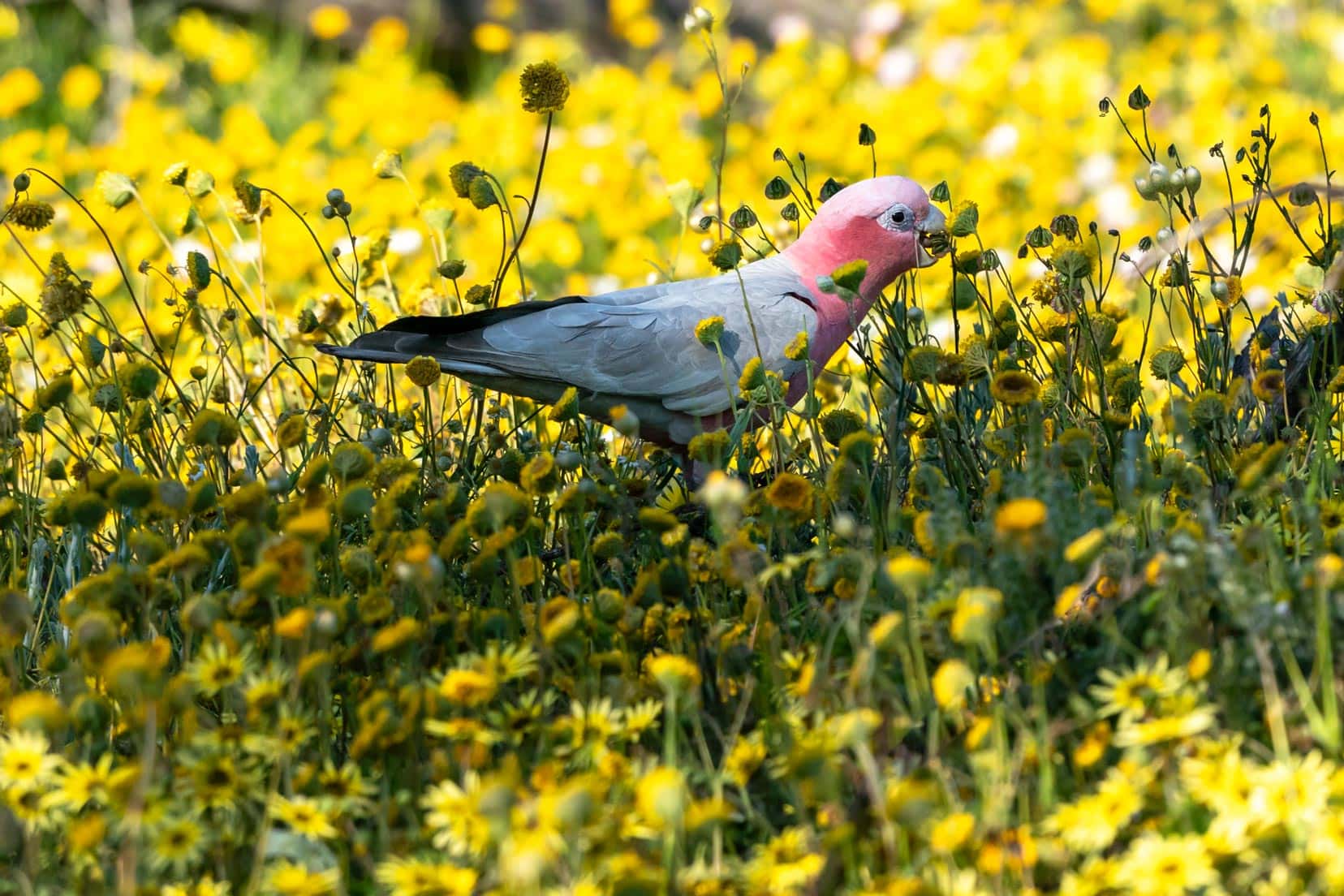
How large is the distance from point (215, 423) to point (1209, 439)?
125cm

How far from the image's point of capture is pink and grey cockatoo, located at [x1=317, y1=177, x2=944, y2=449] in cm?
237

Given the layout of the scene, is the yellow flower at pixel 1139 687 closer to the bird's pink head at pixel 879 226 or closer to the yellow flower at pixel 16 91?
the bird's pink head at pixel 879 226

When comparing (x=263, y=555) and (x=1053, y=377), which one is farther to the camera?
(x=1053, y=377)

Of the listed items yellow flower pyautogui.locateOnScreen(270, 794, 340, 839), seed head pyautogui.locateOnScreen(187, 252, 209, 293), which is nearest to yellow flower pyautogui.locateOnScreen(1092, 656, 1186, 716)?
yellow flower pyautogui.locateOnScreen(270, 794, 340, 839)

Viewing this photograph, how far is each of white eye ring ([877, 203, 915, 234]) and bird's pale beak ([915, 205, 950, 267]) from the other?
2cm

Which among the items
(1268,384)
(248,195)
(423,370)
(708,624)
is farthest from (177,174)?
(1268,384)

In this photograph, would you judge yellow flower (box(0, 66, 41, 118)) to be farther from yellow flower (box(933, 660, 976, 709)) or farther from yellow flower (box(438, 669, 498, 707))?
yellow flower (box(933, 660, 976, 709))

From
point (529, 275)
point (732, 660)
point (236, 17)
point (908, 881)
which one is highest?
Result: point (236, 17)

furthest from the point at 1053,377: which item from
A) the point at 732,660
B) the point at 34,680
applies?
the point at 34,680

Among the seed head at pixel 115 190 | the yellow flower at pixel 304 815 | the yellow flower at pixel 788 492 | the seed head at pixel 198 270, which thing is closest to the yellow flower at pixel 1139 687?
the yellow flower at pixel 788 492

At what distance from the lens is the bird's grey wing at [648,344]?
2373 millimetres

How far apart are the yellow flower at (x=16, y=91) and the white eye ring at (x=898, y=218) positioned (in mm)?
3959

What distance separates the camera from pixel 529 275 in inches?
190

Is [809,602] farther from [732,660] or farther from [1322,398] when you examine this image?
[1322,398]
